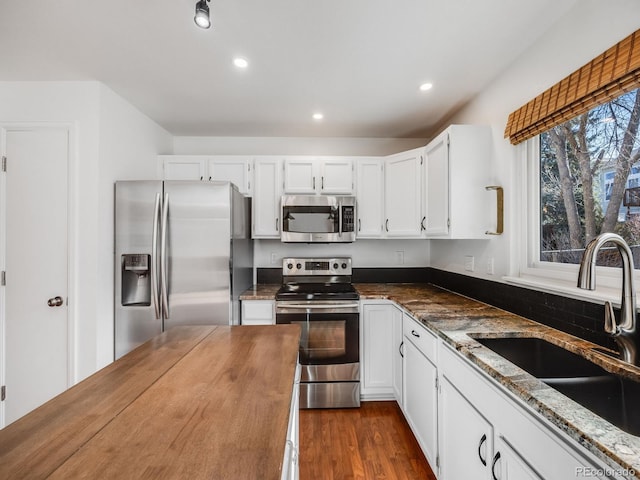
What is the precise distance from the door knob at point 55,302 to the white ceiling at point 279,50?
153 centimetres

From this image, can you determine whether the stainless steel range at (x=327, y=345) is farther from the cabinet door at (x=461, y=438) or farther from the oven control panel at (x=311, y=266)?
the cabinet door at (x=461, y=438)

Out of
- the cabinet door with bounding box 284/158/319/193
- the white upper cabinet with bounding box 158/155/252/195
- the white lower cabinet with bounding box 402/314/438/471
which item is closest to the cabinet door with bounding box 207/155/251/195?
the white upper cabinet with bounding box 158/155/252/195

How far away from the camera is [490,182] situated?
81.4 inches

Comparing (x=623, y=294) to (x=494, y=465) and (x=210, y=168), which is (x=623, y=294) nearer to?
(x=494, y=465)


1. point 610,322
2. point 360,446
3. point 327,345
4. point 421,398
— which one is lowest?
point 360,446

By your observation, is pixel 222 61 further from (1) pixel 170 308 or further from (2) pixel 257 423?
(2) pixel 257 423

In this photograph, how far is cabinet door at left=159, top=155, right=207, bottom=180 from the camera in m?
2.80

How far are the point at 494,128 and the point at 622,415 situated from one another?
174 cm

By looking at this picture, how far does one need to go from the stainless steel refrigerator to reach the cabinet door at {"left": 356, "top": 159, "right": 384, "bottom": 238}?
4.07 feet

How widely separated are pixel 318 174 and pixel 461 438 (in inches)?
88.4

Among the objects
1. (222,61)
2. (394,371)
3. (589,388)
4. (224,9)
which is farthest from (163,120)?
(589,388)

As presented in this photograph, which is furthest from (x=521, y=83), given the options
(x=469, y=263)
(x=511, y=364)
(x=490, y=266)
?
(x=511, y=364)

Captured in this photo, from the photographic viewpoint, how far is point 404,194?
8.93 ft

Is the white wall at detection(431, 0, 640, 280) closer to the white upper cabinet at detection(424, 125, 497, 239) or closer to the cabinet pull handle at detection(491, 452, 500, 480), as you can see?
the white upper cabinet at detection(424, 125, 497, 239)
